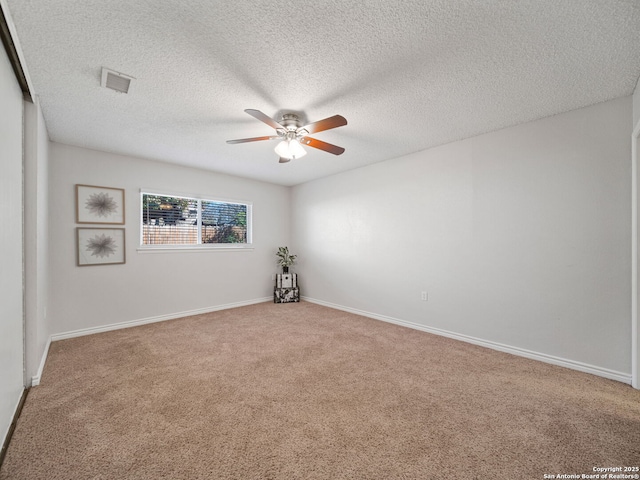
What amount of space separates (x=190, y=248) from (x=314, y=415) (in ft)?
11.6

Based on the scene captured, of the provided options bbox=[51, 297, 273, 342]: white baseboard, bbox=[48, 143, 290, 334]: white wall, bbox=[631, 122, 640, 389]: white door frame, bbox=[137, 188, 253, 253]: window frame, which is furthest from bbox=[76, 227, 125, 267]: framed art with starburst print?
bbox=[631, 122, 640, 389]: white door frame

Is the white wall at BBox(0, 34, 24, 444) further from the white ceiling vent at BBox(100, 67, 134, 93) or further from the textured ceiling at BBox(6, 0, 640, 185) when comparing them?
the white ceiling vent at BBox(100, 67, 134, 93)

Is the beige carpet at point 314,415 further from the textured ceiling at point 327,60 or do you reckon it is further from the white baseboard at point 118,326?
the textured ceiling at point 327,60

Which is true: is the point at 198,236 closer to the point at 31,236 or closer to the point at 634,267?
the point at 31,236

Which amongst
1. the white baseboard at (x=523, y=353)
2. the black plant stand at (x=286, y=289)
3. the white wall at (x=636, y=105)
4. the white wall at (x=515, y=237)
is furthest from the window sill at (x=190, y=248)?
the white wall at (x=636, y=105)

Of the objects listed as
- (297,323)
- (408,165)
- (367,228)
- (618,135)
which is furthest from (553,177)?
(297,323)

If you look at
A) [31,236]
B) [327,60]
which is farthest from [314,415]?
[31,236]

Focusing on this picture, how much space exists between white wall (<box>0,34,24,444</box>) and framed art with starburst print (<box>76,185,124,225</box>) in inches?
63.1

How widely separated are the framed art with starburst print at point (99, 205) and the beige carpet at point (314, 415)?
1599mm

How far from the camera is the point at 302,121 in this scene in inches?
106

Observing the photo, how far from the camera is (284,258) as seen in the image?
558cm

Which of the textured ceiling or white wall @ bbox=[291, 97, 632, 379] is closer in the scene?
the textured ceiling

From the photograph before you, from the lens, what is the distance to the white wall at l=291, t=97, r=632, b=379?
237 centimetres

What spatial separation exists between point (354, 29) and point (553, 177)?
246 centimetres
